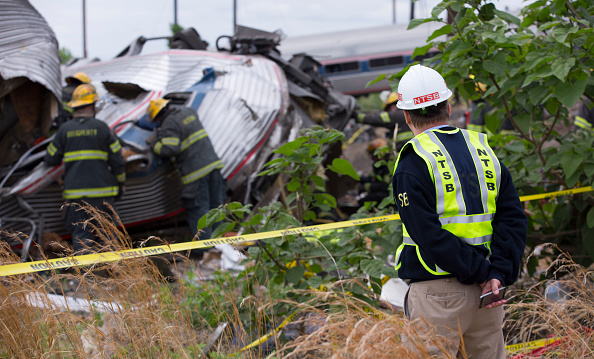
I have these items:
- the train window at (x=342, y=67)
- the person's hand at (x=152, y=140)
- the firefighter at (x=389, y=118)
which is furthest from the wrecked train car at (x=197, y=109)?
the train window at (x=342, y=67)

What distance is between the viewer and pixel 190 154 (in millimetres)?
5773

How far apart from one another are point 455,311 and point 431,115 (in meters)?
0.73

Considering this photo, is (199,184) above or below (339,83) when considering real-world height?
above

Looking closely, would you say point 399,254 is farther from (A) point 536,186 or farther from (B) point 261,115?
(B) point 261,115

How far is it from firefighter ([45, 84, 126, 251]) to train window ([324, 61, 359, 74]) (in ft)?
52.4

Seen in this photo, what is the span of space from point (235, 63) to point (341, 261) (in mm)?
4518

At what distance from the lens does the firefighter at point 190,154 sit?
18.6 feet

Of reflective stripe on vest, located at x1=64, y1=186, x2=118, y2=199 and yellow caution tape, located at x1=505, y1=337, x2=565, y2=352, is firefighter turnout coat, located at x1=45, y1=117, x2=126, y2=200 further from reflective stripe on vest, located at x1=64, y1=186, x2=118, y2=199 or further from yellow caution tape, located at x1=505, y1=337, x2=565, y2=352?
yellow caution tape, located at x1=505, y1=337, x2=565, y2=352

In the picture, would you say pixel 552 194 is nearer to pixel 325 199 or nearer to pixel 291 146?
pixel 325 199

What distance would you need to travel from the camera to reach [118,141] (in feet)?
17.4

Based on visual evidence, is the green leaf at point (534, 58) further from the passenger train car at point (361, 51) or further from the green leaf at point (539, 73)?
the passenger train car at point (361, 51)

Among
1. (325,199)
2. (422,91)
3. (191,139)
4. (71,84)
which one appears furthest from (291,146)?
(71,84)

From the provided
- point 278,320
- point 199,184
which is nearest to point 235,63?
point 199,184

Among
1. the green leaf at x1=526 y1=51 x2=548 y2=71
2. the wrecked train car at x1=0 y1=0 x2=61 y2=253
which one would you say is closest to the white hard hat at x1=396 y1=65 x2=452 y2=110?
the green leaf at x1=526 y1=51 x2=548 y2=71
